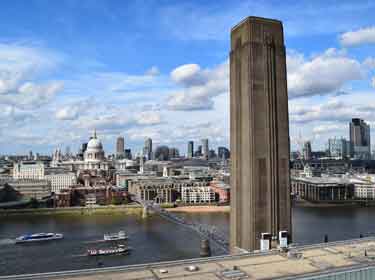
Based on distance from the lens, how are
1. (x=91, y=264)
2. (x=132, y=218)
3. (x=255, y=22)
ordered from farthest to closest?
(x=132, y=218), (x=91, y=264), (x=255, y=22)

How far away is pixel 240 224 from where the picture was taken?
1891 centimetres

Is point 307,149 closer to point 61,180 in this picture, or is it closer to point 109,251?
point 61,180

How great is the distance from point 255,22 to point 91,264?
18639 mm

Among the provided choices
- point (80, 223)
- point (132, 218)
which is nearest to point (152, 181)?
point (132, 218)

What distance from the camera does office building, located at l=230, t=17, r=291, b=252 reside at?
708 inches

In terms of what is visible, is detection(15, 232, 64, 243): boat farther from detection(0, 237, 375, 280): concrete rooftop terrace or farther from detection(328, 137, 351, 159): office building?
detection(328, 137, 351, 159): office building

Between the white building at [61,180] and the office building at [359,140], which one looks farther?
the office building at [359,140]

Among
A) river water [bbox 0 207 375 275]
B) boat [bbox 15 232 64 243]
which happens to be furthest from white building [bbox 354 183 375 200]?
boat [bbox 15 232 64 243]

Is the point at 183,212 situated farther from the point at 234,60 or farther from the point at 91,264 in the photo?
the point at 234,60

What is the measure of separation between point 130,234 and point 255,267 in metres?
27.3

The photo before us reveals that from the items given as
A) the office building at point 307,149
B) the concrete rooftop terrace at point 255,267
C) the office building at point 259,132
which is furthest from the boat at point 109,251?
the office building at point 307,149

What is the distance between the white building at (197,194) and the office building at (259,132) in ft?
158

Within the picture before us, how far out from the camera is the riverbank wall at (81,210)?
5473cm

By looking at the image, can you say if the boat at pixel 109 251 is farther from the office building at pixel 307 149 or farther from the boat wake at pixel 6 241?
the office building at pixel 307 149
